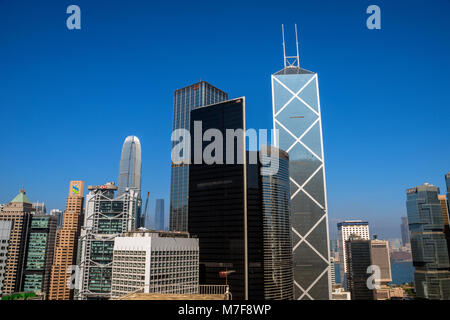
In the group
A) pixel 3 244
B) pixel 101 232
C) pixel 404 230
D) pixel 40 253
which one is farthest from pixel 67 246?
pixel 404 230

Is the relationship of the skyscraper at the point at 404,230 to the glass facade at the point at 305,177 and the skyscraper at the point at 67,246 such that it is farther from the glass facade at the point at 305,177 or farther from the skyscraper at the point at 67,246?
the skyscraper at the point at 67,246

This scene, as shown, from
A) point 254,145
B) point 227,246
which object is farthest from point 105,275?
point 254,145

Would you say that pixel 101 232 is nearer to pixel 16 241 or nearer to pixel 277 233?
pixel 16 241

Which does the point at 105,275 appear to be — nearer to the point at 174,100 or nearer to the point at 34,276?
the point at 34,276

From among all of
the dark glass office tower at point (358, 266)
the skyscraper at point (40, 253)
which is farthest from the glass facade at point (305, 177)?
the skyscraper at point (40, 253)

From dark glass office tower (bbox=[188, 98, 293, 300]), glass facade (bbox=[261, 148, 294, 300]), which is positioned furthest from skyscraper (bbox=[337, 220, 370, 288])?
dark glass office tower (bbox=[188, 98, 293, 300])

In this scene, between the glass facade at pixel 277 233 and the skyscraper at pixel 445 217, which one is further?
the skyscraper at pixel 445 217

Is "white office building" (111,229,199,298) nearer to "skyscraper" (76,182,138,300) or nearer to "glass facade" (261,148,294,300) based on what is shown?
"glass facade" (261,148,294,300)
